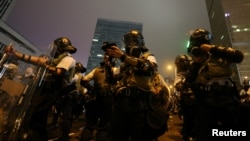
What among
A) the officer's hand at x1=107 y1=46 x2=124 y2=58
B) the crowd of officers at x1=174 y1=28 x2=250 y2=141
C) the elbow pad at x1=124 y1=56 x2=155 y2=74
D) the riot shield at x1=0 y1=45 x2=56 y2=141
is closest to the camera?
the riot shield at x1=0 y1=45 x2=56 y2=141

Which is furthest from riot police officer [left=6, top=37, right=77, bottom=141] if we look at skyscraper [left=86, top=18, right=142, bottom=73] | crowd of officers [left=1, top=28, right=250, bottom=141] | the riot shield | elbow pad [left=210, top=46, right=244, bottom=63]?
skyscraper [left=86, top=18, right=142, bottom=73]

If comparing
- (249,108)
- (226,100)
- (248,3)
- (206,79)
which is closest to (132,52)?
(206,79)

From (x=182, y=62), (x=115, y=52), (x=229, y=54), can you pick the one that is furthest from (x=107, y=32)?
(x=115, y=52)

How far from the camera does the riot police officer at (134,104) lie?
237 cm

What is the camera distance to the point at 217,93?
2.80 meters

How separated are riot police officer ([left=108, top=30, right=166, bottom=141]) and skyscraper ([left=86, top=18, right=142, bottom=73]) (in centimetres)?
10872

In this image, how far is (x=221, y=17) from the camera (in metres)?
91.4

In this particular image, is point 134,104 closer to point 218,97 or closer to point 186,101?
point 218,97

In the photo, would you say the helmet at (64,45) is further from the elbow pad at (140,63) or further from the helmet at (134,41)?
the elbow pad at (140,63)

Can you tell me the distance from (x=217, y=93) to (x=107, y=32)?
392ft

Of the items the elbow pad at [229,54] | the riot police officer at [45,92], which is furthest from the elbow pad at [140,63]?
the elbow pad at [229,54]

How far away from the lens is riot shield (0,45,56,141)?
1.92 m

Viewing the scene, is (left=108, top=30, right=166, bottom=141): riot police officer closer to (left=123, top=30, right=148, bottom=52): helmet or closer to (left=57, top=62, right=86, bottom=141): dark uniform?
(left=123, top=30, right=148, bottom=52): helmet

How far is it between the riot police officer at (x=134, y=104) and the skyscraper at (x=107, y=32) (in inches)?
4280
